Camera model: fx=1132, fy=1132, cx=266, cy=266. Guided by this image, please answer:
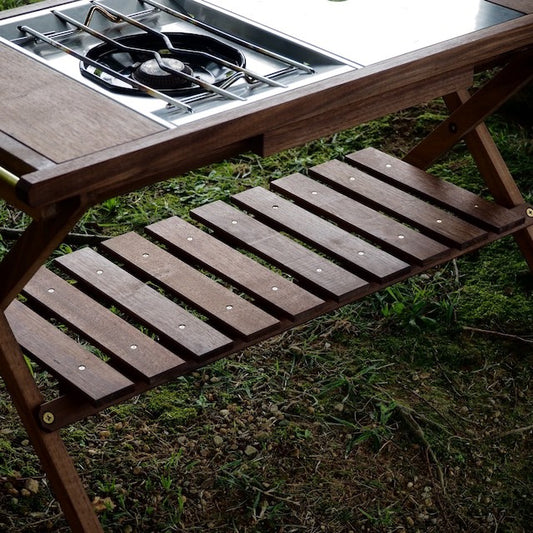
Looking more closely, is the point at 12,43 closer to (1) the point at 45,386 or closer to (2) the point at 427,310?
(1) the point at 45,386

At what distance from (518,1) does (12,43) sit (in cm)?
133

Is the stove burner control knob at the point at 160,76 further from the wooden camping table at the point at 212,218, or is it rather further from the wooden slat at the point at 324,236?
the wooden slat at the point at 324,236

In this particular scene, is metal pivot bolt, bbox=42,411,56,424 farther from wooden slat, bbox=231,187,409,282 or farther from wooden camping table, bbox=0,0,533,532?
wooden slat, bbox=231,187,409,282

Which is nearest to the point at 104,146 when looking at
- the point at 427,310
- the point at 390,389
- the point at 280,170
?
the point at 390,389

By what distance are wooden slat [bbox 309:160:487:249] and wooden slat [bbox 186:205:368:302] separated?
0.32 m

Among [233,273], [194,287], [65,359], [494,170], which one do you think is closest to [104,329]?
[65,359]

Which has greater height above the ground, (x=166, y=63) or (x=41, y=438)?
(x=166, y=63)

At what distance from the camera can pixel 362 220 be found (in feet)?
10.8

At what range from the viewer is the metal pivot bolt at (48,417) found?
8.21 ft

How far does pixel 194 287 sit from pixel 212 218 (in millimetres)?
386

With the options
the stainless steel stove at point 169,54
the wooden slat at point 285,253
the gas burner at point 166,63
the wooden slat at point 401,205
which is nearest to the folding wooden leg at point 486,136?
the wooden slat at point 401,205

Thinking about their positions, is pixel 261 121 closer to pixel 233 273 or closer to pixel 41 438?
pixel 233 273

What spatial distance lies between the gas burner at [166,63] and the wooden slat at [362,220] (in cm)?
69

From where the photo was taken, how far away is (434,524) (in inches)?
113
